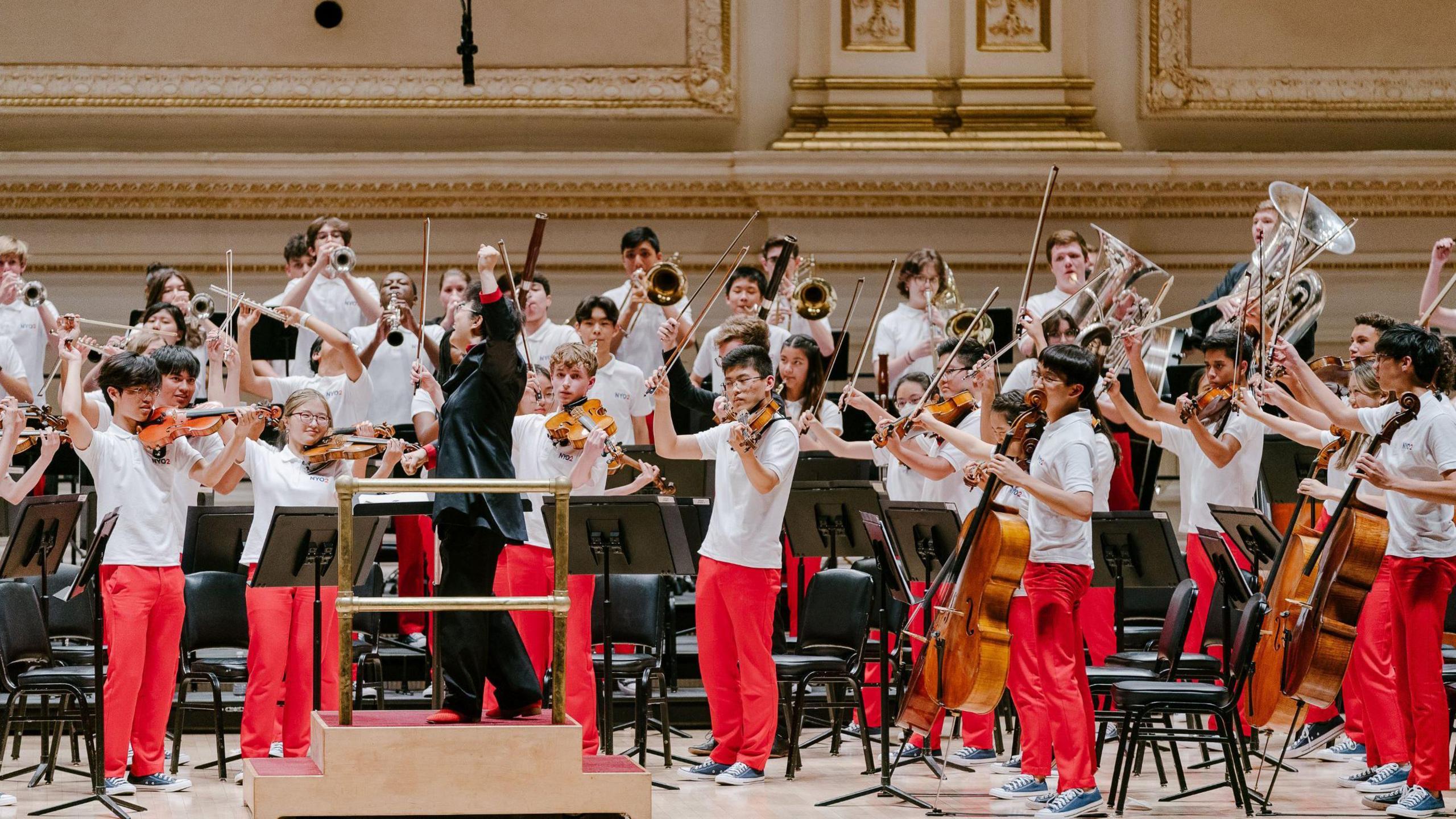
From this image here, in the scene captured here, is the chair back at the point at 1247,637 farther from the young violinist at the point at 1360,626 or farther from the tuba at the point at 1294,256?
the tuba at the point at 1294,256

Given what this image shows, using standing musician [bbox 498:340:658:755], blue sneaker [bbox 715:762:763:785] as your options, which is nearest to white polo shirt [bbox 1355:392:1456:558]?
blue sneaker [bbox 715:762:763:785]

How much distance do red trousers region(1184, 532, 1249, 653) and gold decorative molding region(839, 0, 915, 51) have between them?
14.6 ft

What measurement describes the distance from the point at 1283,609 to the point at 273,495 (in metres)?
3.41

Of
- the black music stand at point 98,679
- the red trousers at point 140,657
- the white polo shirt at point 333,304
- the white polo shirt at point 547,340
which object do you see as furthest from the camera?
the white polo shirt at point 333,304

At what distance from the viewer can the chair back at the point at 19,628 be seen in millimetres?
6152

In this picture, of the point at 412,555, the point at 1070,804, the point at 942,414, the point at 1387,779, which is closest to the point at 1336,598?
the point at 1387,779

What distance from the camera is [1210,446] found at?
23.1 feet

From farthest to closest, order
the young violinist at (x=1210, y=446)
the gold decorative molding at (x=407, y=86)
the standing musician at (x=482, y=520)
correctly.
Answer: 1. the gold decorative molding at (x=407, y=86)
2. the young violinist at (x=1210, y=446)
3. the standing musician at (x=482, y=520)

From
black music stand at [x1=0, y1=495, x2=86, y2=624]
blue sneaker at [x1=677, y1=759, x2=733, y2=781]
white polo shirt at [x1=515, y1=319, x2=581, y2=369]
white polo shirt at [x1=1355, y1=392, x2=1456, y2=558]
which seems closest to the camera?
white polo shirt at [x1=1355, y1=392, x2=1456, y2=558]

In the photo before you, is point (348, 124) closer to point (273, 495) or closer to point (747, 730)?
point (273, 495)

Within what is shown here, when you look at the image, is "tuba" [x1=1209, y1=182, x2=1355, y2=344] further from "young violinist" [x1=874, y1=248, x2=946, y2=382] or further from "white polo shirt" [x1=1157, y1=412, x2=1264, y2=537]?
"young violinist" [x1=874, y1=248, x2=946, y2=382]

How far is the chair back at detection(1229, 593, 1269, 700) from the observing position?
5.74 meters

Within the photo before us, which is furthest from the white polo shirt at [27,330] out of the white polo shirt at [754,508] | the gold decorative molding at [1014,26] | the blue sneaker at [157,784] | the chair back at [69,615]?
the gold decorative molding at [1014,26]

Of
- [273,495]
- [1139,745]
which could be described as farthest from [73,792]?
[1139,745]
